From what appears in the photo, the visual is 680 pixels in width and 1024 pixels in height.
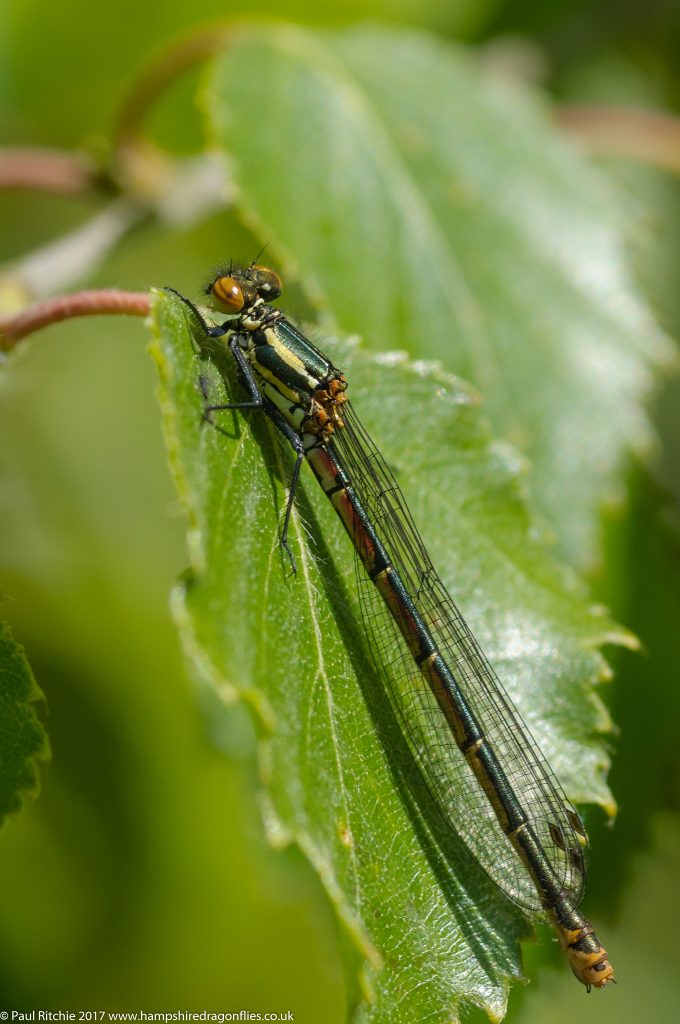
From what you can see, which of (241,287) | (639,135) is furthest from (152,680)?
(639,135)

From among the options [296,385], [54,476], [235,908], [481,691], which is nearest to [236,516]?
[296,385]

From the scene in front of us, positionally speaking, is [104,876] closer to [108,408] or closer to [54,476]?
[54,476]

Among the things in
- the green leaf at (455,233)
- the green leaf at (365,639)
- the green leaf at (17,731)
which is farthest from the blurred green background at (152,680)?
the green leaf at (17,731)

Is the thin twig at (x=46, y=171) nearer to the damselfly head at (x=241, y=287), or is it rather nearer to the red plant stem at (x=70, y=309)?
the damselfly head at (x=241, y=287)

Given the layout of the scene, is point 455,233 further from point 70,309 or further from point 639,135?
point 70,309

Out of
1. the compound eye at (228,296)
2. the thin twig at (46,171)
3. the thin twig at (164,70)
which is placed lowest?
the compound eye at (228,296)

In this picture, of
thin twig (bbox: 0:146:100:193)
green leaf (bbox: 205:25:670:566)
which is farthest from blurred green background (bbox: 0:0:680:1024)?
green leaf (bbox: 205:25:670:566)
